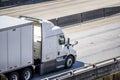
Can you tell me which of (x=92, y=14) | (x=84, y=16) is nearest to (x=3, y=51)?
(x=84, y=16)

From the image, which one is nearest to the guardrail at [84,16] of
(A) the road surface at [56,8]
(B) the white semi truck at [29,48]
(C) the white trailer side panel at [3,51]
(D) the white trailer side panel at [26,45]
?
(A) the road surface at [56,8]

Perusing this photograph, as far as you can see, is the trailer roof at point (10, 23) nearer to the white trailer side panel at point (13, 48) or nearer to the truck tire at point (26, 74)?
the white trailer side panel at point (13, 48)

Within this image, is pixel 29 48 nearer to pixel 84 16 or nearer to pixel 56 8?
pixel 84 16

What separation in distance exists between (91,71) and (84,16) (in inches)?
742

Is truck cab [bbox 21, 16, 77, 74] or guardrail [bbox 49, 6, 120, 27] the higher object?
truck cab [bbox 21, 16, 77, 74]

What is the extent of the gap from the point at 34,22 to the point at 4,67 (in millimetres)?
3320

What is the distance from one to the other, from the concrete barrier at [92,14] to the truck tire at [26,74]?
59.0ft

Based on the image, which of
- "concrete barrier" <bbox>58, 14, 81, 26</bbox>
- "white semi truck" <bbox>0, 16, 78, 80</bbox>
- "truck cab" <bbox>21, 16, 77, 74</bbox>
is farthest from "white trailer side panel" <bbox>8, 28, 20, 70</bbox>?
"concrete barrier" <bbox>58, 14, 81, 26</bbox>

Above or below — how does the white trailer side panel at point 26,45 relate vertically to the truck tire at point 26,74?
above

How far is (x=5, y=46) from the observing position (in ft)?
75.5

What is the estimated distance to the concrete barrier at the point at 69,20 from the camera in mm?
39812

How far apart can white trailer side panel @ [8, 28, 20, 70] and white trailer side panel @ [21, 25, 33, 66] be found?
0.32m

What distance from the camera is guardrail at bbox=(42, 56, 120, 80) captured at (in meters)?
22.5

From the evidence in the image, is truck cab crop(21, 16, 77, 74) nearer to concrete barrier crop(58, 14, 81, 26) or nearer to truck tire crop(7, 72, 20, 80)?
truck tire crop(7, 72, 20, 80)
